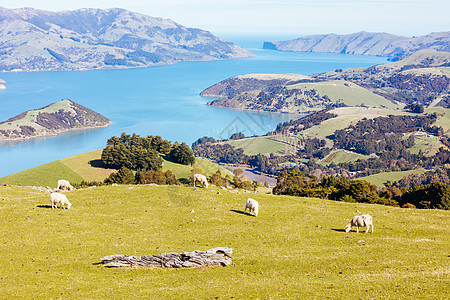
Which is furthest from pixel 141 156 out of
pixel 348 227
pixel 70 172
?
pixel 348 227

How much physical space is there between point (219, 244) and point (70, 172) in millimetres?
81158

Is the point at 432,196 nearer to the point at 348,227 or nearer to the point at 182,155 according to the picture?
the point at 348,227

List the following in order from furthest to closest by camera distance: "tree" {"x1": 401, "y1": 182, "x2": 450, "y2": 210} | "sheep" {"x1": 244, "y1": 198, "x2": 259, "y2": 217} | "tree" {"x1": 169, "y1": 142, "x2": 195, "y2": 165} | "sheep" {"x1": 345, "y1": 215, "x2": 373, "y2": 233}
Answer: "tree" {"x1": 169, "y1": 142, "x2": 195, "y2": 165}
"tree" {"x1": 401, "y1": 182, "x2": 450, "y2": 210}
"sheep" {"x1": 244, "y1": 198, "x2": 259, "y2": 217}
"sheep" {"x1": 345, "y1": 215, "x2": 373, "y2": 233}

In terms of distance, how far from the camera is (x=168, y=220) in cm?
2948

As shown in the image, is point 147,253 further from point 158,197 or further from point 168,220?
point 158,197

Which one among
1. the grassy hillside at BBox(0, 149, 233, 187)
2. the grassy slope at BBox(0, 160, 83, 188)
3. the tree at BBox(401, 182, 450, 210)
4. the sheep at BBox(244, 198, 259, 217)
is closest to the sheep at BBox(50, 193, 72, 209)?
the sheep at BBox(244, 198, 259, 217)

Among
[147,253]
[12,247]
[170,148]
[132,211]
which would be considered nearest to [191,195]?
[132,211]

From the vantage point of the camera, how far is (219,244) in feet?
79.7

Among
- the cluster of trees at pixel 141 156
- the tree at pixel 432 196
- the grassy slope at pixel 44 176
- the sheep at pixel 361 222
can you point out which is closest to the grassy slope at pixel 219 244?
the sheep at pixel 361 222

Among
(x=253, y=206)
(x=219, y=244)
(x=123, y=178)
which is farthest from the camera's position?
(x=123, y=178)

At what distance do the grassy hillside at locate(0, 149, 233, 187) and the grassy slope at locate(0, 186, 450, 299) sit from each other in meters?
57.9

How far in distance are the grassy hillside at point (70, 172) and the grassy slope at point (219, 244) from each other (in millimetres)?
57913

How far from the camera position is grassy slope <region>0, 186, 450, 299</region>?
56.0 ft

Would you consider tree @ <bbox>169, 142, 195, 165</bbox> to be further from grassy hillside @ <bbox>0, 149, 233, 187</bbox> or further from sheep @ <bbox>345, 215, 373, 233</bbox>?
sheep @ <bbox>345, 215, 373, 233</bbox>
